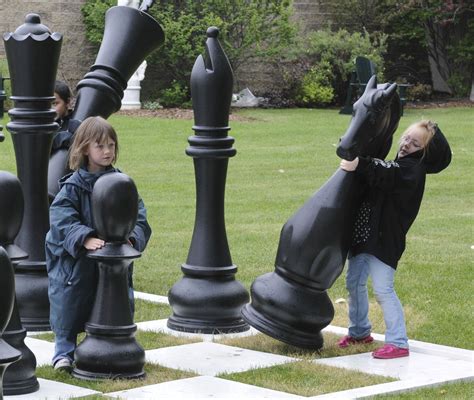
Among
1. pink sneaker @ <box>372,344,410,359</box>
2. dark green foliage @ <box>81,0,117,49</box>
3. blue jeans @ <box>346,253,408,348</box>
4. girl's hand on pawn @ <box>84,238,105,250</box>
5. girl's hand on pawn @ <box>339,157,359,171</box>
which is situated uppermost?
girl's hand on pawn @ <box>339,157,359,171</box>

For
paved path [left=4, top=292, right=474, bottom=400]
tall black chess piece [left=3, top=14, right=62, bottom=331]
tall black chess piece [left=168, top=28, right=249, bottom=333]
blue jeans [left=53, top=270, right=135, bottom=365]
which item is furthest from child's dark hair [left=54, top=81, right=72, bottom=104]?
blue jeans [left=53, top=270, right=135, bottom=365]

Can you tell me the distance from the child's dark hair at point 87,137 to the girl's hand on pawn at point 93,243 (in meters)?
0.42

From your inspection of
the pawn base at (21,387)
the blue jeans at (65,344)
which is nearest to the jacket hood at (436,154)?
the blue jeans at (65,344)

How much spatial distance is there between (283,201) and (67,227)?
686 cm

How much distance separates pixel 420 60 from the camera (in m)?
26.3

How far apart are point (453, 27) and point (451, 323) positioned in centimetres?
1938

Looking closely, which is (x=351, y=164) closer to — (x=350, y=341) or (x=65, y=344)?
(x=350, y=341)

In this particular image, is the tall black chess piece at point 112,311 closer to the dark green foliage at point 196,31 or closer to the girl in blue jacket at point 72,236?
the girl in blue jacket at point 72,236

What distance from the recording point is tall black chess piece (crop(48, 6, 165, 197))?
731cm

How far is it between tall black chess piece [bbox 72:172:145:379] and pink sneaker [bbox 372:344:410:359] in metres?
1.23

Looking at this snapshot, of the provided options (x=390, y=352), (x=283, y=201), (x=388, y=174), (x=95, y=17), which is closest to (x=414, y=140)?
(x=388, y=174)

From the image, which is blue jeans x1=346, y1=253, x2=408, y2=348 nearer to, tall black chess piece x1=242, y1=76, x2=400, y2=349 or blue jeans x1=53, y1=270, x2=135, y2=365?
tall black chess piece x1=242, y1=76, x2=400, y2=349

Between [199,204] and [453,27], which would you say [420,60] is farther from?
[199,204]

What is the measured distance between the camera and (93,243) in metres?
5.51
